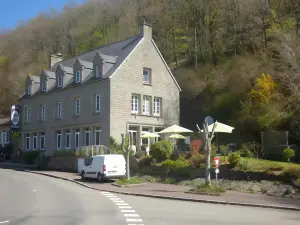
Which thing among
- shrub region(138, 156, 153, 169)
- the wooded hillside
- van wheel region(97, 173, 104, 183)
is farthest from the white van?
the wooded hillside

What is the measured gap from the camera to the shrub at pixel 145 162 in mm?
29298

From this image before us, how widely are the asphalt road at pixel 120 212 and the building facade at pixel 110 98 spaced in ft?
60.4

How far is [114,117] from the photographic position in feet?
121

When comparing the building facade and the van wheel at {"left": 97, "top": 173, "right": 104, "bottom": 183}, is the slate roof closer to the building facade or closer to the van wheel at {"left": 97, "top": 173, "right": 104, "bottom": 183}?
the building facade

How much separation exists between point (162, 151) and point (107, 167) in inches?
163

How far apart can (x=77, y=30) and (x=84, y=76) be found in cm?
2986

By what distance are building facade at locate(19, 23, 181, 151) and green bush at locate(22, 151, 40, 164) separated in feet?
4.92

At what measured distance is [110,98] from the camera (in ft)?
121

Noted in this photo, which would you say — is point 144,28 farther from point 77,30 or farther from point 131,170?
point 77,30

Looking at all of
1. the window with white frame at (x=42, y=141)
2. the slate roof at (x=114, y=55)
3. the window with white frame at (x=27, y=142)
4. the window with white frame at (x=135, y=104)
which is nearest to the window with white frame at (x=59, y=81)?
the slate roof at (x=114, y=55)

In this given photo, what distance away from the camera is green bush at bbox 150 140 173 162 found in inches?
1126

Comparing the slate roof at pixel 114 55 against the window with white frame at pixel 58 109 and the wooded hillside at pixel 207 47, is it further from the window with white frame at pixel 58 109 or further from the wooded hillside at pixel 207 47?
the wooded hillside at pixel 207 47

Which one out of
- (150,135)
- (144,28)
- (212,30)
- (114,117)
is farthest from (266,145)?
(212,30)

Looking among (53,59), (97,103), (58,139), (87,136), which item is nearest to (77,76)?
(97,103)
